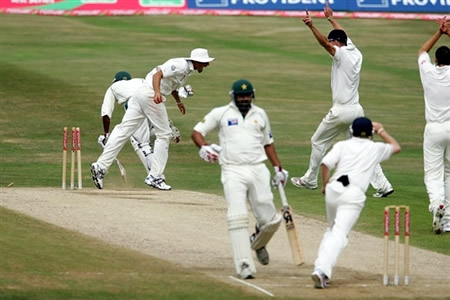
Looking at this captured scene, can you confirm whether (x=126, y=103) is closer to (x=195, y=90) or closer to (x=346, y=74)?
(x=346, y=74)

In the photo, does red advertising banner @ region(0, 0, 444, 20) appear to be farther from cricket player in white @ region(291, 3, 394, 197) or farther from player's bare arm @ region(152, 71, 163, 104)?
player's bare arm @ region(152, 71, 163, 104)

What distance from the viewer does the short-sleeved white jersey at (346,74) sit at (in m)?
19.5

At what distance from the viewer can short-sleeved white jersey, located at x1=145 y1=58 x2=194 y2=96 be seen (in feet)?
64.4

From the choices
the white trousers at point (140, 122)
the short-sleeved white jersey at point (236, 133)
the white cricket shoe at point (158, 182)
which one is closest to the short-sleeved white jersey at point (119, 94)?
the white trousers at point (140, 122)

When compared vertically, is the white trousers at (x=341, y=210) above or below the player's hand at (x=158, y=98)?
below

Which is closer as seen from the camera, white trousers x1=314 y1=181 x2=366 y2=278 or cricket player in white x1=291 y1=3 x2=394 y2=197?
white trousers x1=314 y1=181 x2=366 y2=278

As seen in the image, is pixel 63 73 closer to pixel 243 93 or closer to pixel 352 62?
pixel 352 62

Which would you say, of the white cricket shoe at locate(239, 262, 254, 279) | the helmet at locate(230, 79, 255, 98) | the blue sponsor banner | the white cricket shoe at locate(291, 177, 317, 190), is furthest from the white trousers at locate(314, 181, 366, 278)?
the blue sponsor banner

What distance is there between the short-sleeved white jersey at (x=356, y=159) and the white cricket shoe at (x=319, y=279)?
3.52ft

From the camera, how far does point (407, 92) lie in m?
35.9

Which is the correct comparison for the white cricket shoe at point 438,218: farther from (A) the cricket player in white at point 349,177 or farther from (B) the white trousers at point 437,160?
(A) the cricket player in white at point 349,177

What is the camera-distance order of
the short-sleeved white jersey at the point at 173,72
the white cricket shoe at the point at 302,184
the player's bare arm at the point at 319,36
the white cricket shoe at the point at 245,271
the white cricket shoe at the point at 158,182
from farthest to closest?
the white cricket shoe at the point at 302,184
the white cricket shoe at the point at 158,182
the short-sleeved white jersey at the point at 173,72
the player's bare arm at the point at 319,36
the white cricket shoe at the point at 245,271

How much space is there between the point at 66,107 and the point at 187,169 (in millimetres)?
7859

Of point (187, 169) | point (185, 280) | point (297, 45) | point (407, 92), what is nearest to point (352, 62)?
point (187, 169)
